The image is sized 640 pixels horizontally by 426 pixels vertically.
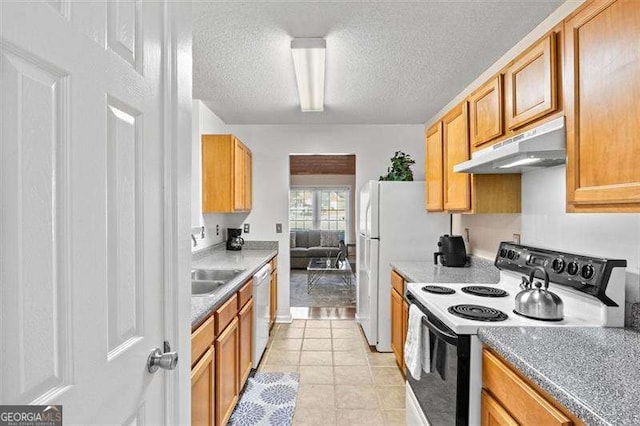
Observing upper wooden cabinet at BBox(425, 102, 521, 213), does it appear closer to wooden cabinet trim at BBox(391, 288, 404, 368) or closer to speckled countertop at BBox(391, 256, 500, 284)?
speckled countertop at BBox(391, 256, 500, 284)

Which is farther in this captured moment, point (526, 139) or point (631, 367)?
point (526, 139)

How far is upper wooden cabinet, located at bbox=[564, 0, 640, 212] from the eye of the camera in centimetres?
105

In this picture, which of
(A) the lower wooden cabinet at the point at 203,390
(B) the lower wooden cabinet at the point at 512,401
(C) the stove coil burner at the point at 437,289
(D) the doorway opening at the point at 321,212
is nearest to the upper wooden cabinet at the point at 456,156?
(C) the stove coil burner at the point at 437,289

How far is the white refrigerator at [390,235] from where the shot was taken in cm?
317

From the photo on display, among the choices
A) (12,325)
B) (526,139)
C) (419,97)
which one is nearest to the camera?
(12,325)

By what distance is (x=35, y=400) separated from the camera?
53 centimetres

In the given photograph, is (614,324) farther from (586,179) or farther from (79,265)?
(79,265)

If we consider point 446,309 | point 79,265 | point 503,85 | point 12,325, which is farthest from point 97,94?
point 503,85

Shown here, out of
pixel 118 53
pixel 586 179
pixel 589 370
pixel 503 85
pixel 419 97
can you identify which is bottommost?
pixel 589 370

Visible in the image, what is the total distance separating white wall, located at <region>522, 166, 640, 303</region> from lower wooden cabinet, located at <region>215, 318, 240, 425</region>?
186 centimetres

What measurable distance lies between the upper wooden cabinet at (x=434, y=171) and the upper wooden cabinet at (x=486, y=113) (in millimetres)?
534

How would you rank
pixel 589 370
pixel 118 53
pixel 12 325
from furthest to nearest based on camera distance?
pixel 589 370 < pixel 118 53 < pixel 12 325

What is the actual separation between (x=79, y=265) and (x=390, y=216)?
2.79 meters

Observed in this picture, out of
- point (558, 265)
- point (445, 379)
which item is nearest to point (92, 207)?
point (445, 379)
